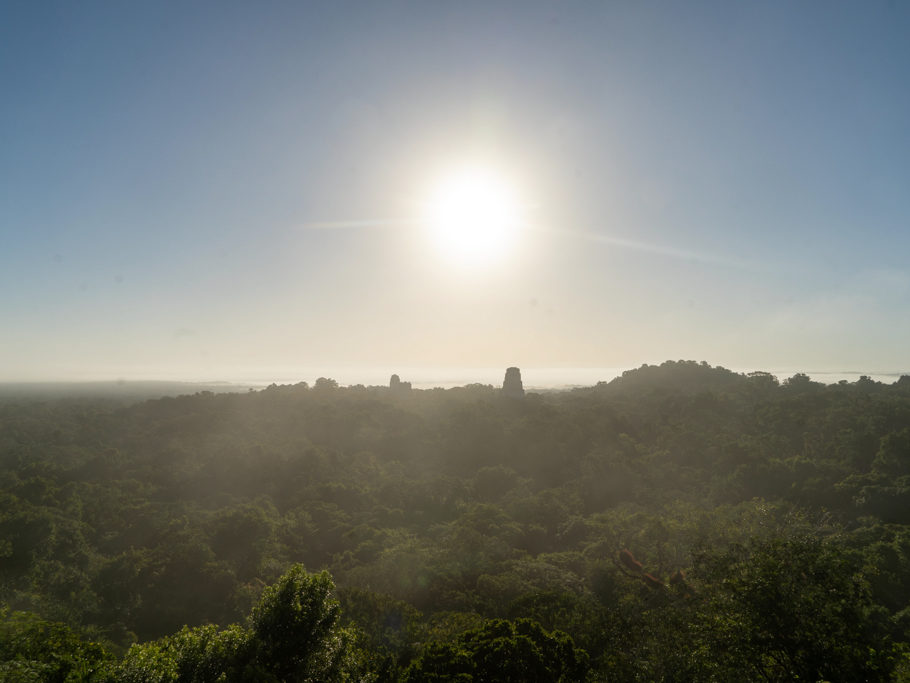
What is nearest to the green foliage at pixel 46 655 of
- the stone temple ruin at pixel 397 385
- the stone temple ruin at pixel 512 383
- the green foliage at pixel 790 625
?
the green foliage at pixel 790 625

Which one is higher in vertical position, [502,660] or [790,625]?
[790,625]

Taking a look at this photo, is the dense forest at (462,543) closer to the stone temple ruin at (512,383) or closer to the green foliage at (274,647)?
the green foliage at (274,647)

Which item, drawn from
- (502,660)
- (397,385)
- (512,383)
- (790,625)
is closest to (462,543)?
(502,660)

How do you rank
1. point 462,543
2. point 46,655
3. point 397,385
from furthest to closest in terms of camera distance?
point 397,385 → point 462,543 → point 46,655

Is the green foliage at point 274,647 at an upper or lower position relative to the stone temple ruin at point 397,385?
lower

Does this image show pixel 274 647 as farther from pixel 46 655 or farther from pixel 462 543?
pixel 462 543

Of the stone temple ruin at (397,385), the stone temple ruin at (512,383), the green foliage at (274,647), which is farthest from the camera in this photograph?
the stone temple ruin at (397,385)

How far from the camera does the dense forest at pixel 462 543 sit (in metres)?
13.3

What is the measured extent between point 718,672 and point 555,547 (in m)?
30.3

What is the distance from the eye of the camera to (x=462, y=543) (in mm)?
37125

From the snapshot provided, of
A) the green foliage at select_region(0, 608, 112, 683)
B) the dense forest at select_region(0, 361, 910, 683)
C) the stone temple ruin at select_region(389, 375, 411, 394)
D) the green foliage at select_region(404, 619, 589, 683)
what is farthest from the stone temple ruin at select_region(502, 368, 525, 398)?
the green foliage at select_region(0, 608, 112, 683)

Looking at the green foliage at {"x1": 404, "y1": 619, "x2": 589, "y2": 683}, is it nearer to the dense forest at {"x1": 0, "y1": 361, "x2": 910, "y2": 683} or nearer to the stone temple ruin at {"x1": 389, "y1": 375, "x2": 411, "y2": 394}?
the dense forest at {"x1": 0, "y1": 361, "x2": 910, "y2": 683}

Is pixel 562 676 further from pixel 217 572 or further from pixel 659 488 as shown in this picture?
pixel 659 488

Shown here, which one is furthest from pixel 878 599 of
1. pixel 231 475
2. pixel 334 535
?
pixel 231 475
